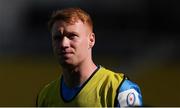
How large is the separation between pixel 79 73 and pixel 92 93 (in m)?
0.12

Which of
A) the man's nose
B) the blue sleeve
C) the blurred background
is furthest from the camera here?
the blurred background

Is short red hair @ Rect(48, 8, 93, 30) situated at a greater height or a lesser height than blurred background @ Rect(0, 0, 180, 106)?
greater

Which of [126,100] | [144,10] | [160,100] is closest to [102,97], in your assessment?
[126,100]

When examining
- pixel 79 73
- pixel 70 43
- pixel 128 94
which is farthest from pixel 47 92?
pixel 128 94

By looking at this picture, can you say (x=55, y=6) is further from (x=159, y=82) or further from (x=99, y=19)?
(x=159, y=82)

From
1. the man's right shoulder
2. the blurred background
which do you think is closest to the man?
the man's right shoulder

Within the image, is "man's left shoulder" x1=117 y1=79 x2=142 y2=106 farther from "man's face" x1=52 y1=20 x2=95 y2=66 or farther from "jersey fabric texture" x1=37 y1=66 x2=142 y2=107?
"man's face" x1=52 y1=20 x2=95 y2=66

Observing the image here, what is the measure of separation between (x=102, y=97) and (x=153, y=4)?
19.5 ft

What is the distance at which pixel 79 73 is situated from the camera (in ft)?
14.0

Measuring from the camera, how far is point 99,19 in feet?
32.2

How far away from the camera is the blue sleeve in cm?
407

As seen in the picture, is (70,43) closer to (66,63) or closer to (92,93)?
(66,63)

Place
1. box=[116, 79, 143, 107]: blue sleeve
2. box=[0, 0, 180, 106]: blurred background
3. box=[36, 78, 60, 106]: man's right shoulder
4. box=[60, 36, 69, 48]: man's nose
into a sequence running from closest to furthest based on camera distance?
box=[116, 79, 143, 107]: blue sleeve
box=[60, 36, 69, 48]: man's nose
box=[36, 78, 60, 106]: man's right shoulder
box=[0, 0, 180, 106]: blurred background

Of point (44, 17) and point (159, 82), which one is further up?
point (44, 17)
